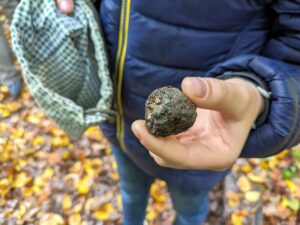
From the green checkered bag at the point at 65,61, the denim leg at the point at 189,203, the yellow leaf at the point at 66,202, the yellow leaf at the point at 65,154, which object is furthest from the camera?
the yellow leaf at the point at 65,154

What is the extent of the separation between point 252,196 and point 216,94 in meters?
1.69

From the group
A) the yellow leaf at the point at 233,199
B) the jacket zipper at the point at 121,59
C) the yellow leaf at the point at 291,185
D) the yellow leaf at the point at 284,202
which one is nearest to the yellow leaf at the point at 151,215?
the yellow leaf at the point at 233,199

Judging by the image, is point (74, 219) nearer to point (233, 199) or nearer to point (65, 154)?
point (65, 154)

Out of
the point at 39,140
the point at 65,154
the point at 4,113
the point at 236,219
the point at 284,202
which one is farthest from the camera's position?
the point at 4,113

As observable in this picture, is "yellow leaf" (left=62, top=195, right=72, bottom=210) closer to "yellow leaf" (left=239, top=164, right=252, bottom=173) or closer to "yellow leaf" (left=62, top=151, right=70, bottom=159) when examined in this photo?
"yellow leaf" (left=62, top=151, right=70, bottom=159)

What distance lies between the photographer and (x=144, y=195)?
1.64 meters

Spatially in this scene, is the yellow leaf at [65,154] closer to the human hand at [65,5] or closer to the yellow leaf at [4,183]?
the yellow leaf at [4,183]

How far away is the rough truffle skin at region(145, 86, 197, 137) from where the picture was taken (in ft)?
2.49

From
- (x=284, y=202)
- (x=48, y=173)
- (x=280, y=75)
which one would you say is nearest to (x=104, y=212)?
(x=48, y=173)

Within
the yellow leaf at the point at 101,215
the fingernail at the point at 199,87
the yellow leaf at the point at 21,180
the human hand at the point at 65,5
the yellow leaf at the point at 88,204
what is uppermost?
the fingernail at the point at 199,87

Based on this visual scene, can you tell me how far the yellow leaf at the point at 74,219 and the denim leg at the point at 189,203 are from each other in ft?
2.69

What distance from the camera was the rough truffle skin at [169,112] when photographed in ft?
2.49

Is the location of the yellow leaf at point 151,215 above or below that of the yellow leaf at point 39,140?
below

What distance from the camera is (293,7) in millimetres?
920
